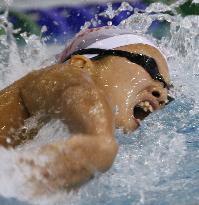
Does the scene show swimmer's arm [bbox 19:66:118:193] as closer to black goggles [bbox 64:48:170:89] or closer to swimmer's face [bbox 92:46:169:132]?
swimmer's face [bbox 92:46:169:132]

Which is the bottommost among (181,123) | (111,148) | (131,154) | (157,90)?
(181,123)

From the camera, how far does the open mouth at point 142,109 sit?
1.49 meters

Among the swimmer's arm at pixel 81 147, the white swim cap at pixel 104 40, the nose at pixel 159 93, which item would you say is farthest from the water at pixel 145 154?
the white swim cap at pixel 104 40

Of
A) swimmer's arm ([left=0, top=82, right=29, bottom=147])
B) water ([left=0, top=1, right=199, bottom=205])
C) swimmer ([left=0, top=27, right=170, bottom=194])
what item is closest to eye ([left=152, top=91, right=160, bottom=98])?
swimmer ([left=0, top=27, right=170, bottom=194])

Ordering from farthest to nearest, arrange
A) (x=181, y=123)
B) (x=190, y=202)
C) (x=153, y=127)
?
(x=181, y=123)
(x=153, y=127)
(x=190, y=202)

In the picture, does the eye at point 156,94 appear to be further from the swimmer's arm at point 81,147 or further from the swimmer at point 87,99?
the swimmer's arm at point 81,147

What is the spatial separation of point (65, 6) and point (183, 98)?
105 cm

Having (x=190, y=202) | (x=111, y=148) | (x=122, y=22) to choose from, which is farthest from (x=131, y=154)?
(x=122, y=22)

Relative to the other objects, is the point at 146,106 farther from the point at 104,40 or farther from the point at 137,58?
the point at 104,40

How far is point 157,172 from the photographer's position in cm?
152

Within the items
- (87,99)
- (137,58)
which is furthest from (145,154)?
(87,99)

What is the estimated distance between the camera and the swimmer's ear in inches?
55.6

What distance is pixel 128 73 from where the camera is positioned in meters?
1.43

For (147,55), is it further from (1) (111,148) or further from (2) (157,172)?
(1) (111,148)
